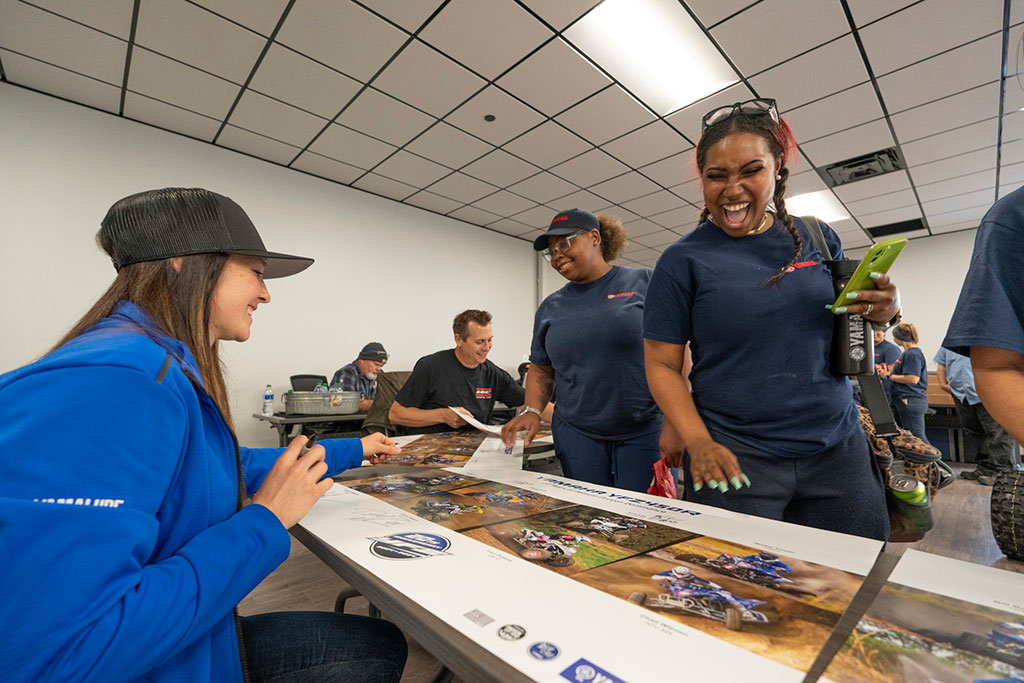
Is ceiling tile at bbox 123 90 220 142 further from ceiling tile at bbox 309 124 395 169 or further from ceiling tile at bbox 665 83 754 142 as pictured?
ceiling tile at bbox 665 83 754 142

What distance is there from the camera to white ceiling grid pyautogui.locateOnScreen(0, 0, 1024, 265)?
256cm

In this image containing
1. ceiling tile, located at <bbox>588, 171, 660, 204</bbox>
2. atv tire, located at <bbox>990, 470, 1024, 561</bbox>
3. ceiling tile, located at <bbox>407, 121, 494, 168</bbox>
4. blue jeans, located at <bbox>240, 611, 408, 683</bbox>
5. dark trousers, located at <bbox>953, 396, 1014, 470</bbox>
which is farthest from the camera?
ceiling tile, located at <bbox>588, 171, 660, 204</bbox>

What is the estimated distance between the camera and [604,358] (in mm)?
1468

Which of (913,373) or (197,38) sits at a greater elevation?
(197,38)

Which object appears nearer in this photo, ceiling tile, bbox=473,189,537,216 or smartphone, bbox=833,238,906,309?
smartphone, bbox=833,238,906,309

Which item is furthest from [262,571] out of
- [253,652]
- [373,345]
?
[373,345]

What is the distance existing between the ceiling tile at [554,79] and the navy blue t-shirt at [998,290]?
2722mm

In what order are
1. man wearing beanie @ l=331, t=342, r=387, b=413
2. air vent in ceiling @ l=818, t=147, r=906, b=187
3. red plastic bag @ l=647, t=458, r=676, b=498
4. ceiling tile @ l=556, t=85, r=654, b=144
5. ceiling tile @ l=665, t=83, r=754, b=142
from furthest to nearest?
1. man wearing beanie @ l=331, t=342, r=387, b=413
2. air vent in ceiling @ l=818, t=147, r=906, b=187
3. ceiling tile @ l=556, t=85, r=654, b=144
4. ceiling tile @ l=665, t=83, r=754, b=142
5. red plastic bag @ l=647, t=458, r=676, b=498

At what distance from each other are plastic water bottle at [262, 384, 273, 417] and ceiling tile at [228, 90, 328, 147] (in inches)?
82.6

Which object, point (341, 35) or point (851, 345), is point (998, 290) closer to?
point (851, 345)

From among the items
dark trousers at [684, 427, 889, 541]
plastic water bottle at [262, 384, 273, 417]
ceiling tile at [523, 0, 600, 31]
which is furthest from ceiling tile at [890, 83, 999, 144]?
plastic water bottle at [262, 384, 273, 417]

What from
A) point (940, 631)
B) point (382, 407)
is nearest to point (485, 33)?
point (382, 407)

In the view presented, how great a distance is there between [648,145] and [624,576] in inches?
157

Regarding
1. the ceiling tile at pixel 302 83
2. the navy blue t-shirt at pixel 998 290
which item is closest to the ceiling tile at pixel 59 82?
the ceiling tile at pixel 302 83
